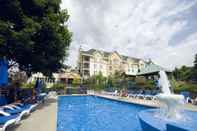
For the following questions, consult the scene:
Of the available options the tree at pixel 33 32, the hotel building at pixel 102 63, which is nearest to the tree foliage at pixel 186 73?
the hotel building at pixel 102 63

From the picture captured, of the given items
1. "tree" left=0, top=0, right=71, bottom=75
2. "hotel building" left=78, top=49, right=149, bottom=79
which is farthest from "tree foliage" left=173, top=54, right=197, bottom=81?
"tree" left=0, top=0, right=71, bottom=75

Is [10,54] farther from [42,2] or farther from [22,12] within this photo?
[42,2]

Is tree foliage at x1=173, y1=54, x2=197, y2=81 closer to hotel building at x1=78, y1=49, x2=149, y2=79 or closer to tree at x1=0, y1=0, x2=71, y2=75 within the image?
hotel building at x1=78, y1=49, x2=149, y2=79

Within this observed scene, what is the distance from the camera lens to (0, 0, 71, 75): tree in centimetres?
1163

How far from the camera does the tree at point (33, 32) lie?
38.2 feet

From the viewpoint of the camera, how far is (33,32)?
11914 mm

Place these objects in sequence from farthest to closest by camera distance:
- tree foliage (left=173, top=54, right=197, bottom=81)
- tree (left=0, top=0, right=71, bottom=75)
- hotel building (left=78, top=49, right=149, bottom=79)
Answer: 1. hotel building (left=78, top=49, right=149, bottom=79)
2. tree foliage (left=173, top=54, right=197, bottom=81)
3. tree (left=0, top=0, right=71, bottom=75)

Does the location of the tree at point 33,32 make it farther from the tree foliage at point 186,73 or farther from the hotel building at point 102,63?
the hotel building at point 102,63

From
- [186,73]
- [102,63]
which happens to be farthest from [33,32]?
[102,63]

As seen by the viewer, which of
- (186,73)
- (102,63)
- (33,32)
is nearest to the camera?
(33,32)

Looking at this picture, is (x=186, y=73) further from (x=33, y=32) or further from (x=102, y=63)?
(x=33, y=32)

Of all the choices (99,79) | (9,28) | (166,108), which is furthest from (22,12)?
(99,79)

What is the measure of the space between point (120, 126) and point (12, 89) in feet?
25.3

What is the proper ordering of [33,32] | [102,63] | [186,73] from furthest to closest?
[102,63], [186,73], [33,32]
